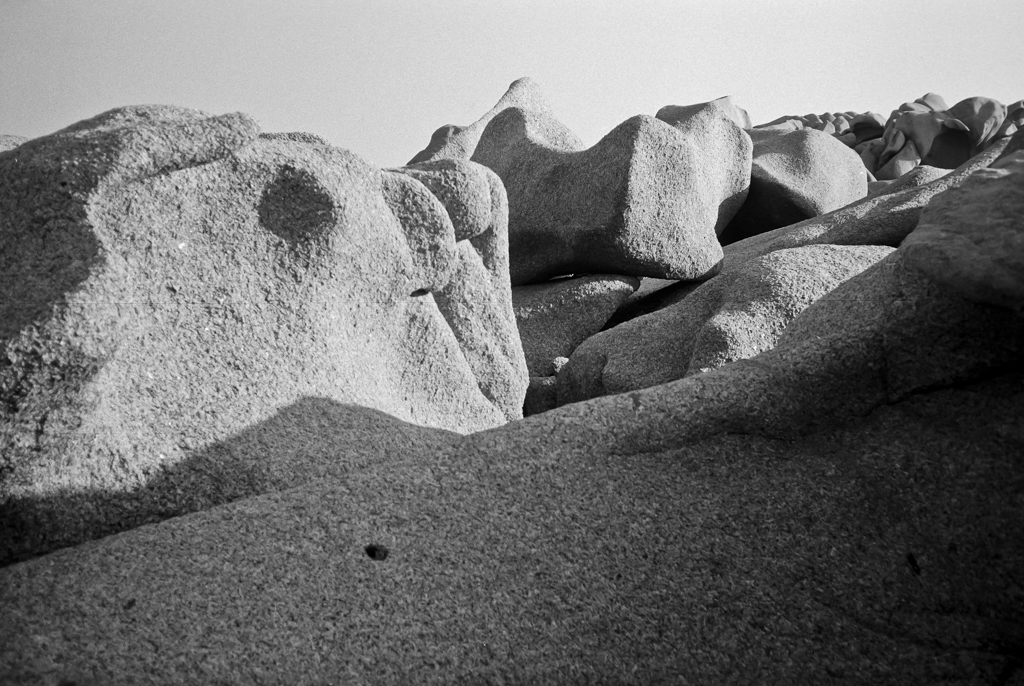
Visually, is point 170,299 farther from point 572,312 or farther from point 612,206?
point 572,312

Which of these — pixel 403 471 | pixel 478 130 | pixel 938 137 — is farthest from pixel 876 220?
pixel 938 137

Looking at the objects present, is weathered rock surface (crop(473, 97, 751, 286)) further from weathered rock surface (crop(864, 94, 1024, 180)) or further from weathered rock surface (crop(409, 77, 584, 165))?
weathered rock surface (crop(864, 94, 1024, 180))

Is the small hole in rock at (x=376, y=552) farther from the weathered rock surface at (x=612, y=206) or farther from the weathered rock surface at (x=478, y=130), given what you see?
the weathered rock surface at (x=478, y=130)

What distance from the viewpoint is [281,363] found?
2.04 metres

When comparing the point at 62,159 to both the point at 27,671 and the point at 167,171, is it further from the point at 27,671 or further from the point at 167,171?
the point at 27,671

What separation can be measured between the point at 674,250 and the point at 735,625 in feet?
9.52

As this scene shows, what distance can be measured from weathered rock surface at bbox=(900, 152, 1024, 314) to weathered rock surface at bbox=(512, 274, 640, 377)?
2.58 meters

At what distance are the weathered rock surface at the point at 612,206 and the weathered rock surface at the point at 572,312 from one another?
9cm

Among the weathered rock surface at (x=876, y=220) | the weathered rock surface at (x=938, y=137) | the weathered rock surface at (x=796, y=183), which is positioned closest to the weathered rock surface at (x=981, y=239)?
the weathered rock surface at (x=876, y=220)

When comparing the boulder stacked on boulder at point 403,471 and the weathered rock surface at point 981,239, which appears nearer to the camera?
the boulder stacked on boulder at point 403,471

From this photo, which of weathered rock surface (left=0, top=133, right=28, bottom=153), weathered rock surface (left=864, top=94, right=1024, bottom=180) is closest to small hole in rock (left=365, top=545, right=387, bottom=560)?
weathered rock surface (left=0, top=133, right=28, bottom=153)

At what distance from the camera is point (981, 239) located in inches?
62.5

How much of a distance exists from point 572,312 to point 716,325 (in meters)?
1.39

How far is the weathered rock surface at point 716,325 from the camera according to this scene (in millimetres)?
3014
